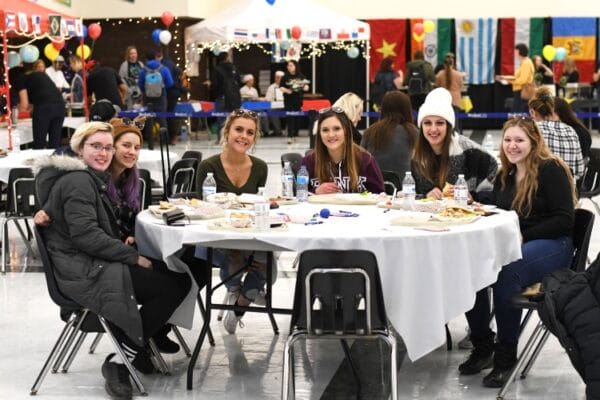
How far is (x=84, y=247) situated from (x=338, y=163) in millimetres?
1939

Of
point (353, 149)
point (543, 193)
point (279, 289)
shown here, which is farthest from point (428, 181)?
point (279, 289)

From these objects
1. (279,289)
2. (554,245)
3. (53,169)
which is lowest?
(279,289)

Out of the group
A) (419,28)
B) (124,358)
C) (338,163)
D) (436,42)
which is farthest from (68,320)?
(436,42)

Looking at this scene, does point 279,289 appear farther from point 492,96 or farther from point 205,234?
point 492,96

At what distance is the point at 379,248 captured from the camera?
487 centimetres

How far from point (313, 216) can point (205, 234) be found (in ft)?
2.30

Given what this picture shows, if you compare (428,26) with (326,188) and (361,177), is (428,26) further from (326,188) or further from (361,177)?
(326,188)

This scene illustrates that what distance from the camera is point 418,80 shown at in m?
19.5

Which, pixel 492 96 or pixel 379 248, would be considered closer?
pixel 379 248

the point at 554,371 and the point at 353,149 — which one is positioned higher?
the point at 353,149

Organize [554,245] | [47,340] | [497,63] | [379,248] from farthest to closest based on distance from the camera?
[497,63], [47,340], [554,245], [379,248]

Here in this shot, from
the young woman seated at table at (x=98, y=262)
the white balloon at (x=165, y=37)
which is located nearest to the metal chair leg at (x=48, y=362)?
the young woman seated at table at (x=98, y=262)

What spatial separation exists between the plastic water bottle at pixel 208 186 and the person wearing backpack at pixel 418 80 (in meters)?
13.4

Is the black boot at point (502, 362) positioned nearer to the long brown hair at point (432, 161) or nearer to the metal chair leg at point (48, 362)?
the long brown hair at point (432, 161)
